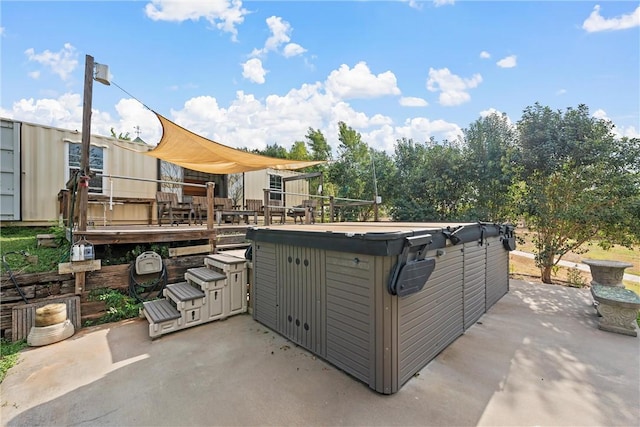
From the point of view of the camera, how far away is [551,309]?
13.5 feet

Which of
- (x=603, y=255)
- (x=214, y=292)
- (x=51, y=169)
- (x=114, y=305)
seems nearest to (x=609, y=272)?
(x=603, y=255)

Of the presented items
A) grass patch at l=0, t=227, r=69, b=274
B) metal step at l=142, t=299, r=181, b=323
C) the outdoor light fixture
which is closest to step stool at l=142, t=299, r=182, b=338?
metal step at l=142, t=299, r=181, b=323

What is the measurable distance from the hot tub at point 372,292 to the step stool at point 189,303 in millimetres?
707

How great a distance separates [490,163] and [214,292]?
759 cm

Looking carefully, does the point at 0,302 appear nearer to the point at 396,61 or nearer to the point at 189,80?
the point at 189,80

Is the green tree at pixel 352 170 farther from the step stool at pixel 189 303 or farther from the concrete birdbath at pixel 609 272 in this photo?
the step stool at pixel 189 303

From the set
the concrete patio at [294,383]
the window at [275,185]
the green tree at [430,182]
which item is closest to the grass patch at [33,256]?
the concrete patio at [294,383]

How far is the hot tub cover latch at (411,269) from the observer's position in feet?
6.54

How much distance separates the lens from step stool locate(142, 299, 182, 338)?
308 cm

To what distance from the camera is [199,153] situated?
575cm

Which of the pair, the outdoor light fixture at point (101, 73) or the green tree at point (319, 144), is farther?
the green tree at point (319, 144)

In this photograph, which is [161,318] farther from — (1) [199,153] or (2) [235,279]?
(1) [199,153]

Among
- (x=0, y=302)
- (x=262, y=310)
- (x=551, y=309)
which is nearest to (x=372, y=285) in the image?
(x=262, y=310)

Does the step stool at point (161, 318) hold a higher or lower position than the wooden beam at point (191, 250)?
lower
